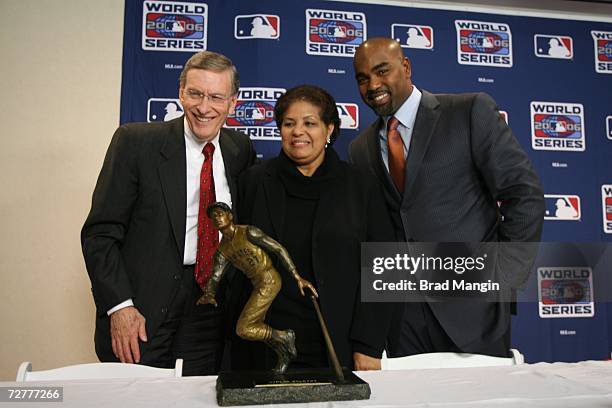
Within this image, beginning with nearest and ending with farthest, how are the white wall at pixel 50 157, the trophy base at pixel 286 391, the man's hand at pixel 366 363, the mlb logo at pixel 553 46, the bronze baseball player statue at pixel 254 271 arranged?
the trophy base at pixel 286 391
the bronze baseball player statue at pixel 254 271
the man's hand at pixel 366 363
the white wall at pixel 50 157
the mlb logo at pixel 553 46

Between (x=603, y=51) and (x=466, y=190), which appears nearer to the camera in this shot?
(x=466, y=190)

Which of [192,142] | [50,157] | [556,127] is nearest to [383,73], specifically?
[192,142]

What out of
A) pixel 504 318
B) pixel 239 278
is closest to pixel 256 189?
pixel 239 278

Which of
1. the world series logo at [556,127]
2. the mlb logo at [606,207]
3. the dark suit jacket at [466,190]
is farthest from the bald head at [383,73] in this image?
the mlb logo at [606,207]

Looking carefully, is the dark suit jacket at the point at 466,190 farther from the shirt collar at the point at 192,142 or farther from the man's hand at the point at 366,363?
the shirt collar at the point at 192,142

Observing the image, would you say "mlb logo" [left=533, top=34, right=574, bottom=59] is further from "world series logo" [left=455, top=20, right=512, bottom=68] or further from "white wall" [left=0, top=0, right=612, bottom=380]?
"white wall" [left=0, top=0, right=612, bottom=380]

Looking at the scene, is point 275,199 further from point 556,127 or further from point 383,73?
point 556,127

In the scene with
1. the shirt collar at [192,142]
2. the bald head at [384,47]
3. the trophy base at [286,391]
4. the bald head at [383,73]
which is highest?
the bald head at [384,47]

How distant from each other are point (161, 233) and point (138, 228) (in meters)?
0.09

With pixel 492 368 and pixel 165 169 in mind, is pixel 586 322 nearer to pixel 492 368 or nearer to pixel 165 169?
pixel 492 368

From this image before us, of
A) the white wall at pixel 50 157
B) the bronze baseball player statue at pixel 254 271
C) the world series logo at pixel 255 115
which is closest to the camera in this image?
the bronze baseball player statue at pixel 254 271

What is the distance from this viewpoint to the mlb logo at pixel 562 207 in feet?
9.39

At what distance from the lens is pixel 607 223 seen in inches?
115

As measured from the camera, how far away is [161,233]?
179 cm
